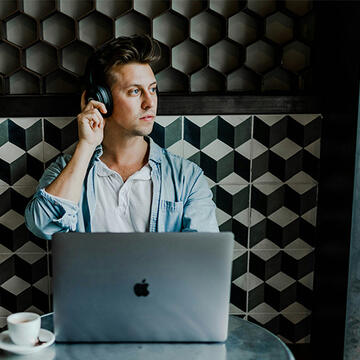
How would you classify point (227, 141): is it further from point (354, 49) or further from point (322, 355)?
point (322, 355)

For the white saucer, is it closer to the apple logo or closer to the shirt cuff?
the apple logo

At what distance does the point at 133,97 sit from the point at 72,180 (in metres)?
0.42

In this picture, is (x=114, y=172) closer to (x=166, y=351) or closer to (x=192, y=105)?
(x=192, y=105)

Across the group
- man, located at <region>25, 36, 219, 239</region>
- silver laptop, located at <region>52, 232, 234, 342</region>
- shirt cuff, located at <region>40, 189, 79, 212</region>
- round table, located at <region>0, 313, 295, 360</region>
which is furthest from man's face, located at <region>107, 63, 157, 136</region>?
round table, located at <region>0, 313, 295, 360</region>

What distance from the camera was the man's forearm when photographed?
1.87 meters

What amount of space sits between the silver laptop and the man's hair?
94 cm

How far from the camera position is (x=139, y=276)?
1.30m

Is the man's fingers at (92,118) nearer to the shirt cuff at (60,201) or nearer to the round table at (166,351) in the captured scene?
the shirt cuff at (60,201)

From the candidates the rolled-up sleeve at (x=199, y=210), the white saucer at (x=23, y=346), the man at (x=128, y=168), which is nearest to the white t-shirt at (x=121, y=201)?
the man at (x=128, y=168)

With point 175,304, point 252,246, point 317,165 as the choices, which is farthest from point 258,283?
point 175,304

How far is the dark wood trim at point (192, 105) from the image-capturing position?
230 cm

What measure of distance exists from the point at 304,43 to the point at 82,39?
103 centimetres

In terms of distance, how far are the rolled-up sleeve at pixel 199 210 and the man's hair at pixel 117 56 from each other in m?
0.52

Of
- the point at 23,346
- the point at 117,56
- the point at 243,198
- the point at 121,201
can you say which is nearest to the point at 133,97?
the point at 117,56
